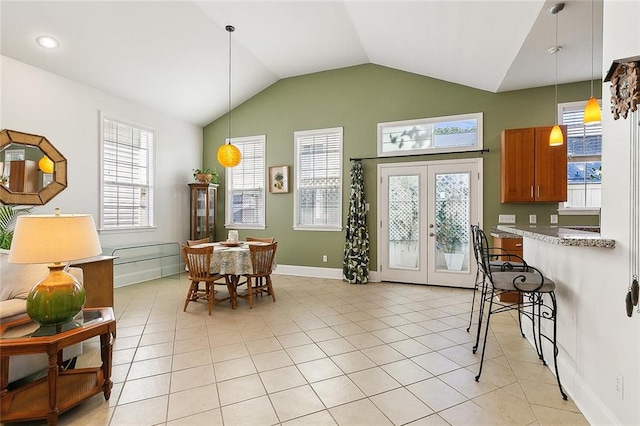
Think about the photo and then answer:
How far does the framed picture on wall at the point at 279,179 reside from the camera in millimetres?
6309

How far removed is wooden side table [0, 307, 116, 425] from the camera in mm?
1769

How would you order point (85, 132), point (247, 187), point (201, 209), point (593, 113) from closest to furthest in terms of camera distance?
point (593, 113) → point (85, 132) → point (201, 209) → point (247, 187)

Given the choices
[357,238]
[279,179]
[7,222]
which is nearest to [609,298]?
[357,238]

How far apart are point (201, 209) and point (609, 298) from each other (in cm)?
624

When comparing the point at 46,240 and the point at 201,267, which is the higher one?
the point at 46,240

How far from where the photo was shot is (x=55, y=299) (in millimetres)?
1891

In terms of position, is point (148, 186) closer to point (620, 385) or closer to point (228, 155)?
point (228, 155)

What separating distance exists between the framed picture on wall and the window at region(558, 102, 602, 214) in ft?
14.9

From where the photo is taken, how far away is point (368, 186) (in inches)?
228

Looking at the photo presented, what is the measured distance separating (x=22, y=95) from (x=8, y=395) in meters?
3.89

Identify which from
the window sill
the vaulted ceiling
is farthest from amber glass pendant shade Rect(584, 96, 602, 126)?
the window sill

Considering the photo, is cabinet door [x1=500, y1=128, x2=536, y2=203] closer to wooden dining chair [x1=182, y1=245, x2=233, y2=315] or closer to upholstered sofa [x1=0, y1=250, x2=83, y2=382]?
wooden dining chair [x1=182, y1=245, x2=233, y2=315]

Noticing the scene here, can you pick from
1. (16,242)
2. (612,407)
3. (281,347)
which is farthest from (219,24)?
(612,407)

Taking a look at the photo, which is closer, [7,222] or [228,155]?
[7,222]
